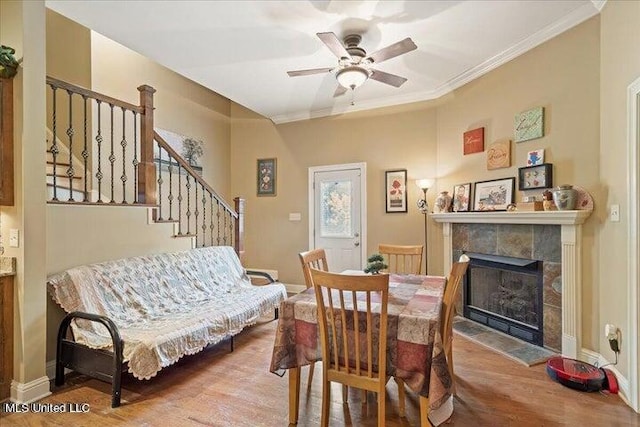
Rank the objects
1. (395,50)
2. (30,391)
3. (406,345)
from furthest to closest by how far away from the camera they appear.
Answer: (395,50) → (30,391) → (406,345)

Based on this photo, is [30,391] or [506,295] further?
[506,295]

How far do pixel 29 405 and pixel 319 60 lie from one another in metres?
3.85

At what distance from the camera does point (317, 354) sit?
199 centimetres

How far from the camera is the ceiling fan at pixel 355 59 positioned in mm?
2547

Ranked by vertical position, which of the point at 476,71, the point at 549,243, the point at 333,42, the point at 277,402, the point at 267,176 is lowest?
the point at 277,402

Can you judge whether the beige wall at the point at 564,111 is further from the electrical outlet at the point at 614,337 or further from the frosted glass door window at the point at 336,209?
the frosted glass door window at the point at 336,209

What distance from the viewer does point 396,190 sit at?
4.80 metres

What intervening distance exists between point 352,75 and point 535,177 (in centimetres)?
207

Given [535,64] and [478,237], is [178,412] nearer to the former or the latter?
[478,237]

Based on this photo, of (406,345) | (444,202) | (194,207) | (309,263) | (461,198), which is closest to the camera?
(406,345)

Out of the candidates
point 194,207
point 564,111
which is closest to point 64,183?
point 194,207

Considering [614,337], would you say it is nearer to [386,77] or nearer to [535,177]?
[535,177]

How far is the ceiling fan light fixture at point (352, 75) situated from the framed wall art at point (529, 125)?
1752mm

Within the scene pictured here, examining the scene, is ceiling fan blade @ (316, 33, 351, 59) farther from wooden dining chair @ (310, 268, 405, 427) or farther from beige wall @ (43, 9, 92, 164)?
beige wall @ (43, 9, 92, 164)
